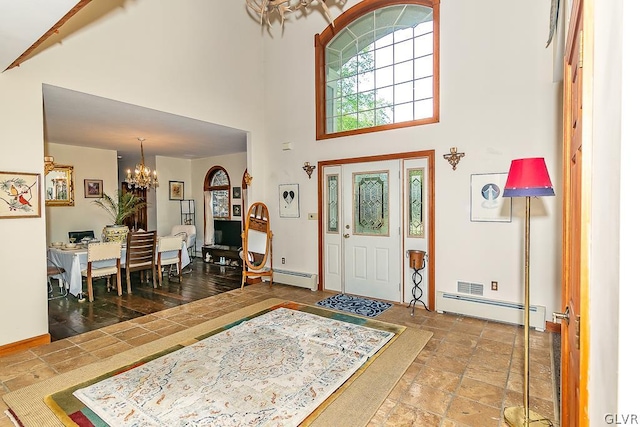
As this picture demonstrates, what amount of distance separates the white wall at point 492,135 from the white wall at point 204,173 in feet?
13.4

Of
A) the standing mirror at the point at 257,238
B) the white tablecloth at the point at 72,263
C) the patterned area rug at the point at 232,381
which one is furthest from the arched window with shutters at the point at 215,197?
the patterned area rug at the point at 232,381

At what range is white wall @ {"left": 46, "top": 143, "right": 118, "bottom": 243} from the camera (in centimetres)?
683

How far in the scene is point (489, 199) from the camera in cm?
400

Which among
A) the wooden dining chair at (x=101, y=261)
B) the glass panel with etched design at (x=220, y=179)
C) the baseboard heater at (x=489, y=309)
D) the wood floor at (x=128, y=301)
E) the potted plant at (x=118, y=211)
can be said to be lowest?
the wood floor at (x=128, y=301)

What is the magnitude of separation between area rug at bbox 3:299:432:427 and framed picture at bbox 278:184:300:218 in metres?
2.46

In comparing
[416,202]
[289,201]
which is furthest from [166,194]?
[416,202]

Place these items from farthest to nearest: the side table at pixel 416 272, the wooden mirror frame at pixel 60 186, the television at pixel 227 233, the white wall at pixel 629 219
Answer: the television at pixel 227 233
the wooden mirror frame at pixel 60 186
the side table at pixel 416 272
the white wall at pixel 629 219

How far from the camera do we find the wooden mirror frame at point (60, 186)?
22.0ft

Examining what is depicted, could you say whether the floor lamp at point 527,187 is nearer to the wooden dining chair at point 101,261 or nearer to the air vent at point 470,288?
the air vent at point 470,288

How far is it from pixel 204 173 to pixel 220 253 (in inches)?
101


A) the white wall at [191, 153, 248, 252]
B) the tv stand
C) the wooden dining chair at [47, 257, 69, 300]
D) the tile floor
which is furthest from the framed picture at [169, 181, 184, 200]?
the tile floor

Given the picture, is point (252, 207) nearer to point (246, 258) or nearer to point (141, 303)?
point (246, 258)

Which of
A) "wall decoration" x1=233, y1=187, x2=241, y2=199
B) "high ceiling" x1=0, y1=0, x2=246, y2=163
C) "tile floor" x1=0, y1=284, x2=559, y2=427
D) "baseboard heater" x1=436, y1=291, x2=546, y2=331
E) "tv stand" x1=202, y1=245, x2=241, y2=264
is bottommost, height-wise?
"tile floor" x1=0, y1=284, x2=559, y2=427

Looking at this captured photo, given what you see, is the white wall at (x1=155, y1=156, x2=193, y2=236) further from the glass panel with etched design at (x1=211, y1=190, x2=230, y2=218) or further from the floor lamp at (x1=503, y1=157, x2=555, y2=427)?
the floor lamp at (x1=503, y1=157, x2=555, y2=427)
